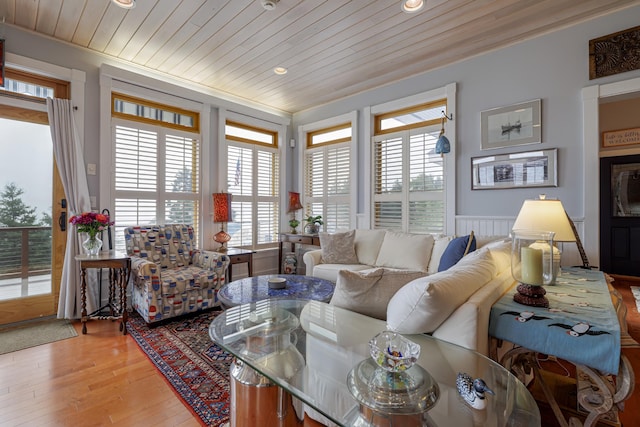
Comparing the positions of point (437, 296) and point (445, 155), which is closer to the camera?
point (437, 296)

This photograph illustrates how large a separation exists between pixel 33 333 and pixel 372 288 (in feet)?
10.2

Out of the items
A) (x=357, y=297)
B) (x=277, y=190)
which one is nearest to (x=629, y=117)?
(x=277, y=190)

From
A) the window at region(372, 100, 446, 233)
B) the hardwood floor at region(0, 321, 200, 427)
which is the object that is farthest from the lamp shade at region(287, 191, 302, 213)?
the hardwood floor at region(0, 321, 200, 427)

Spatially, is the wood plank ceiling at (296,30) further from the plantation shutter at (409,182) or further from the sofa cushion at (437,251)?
the sofa cushion at (437,251)

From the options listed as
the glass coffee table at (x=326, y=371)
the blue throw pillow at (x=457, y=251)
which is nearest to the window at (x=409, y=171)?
the blue throw pillow at (x=457, y=251)

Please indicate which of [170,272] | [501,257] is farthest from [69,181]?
[501,257]

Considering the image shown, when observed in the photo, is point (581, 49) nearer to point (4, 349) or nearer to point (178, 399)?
point (178, 399)

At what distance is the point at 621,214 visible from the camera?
14.1 feet

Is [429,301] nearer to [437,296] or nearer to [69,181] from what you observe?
[437,296]

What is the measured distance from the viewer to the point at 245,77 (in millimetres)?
3770

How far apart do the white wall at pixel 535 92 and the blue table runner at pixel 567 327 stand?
1657 millimetres

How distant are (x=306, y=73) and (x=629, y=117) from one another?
5.06m

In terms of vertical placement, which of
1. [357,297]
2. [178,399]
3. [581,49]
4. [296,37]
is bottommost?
[178,399]

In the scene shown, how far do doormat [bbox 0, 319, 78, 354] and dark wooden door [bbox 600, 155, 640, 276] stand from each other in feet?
21.7
